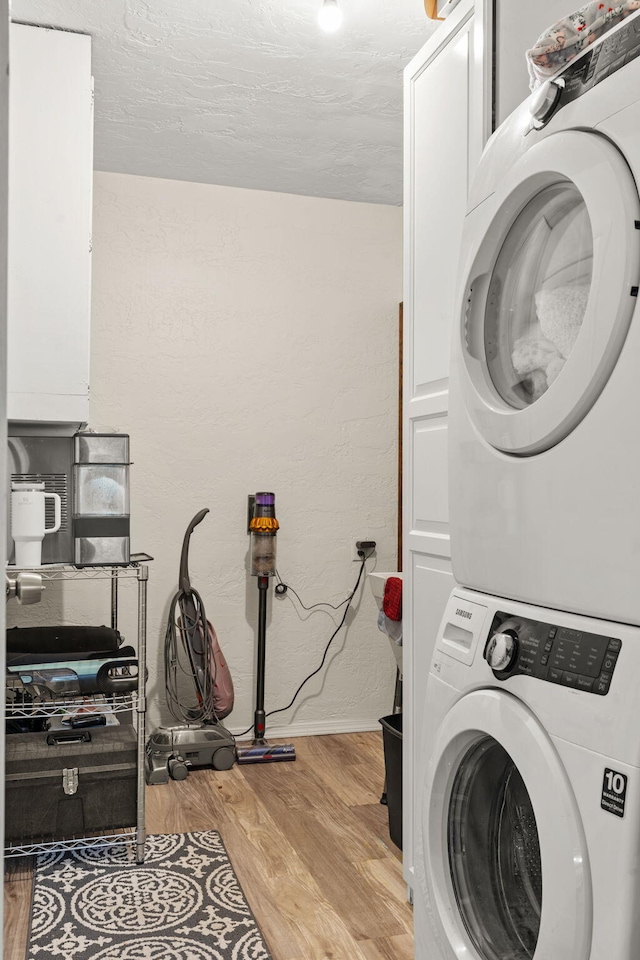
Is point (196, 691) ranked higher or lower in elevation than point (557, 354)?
lower

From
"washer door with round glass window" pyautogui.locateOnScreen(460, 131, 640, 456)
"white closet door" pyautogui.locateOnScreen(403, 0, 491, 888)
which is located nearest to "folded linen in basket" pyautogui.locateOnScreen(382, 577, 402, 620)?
"white closet door" pyautogui.locateOnScreen(403, 0, 491, 888)

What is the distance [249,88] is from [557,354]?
7.23 ft

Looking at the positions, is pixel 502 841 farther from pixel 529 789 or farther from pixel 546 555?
pixel 546 555

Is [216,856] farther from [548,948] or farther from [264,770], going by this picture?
[548,948]

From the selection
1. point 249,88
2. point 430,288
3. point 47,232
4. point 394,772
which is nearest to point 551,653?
point 430,288

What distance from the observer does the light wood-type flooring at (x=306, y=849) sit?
2.05 m

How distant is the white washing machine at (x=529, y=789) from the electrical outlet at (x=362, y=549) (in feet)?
8.08

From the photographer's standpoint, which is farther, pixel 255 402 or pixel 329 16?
pixel 255 402

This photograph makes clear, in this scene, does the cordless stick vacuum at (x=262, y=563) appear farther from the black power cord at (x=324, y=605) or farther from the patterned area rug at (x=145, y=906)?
the patterned area rug at (x=145, y=906)

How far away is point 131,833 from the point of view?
2.60 m

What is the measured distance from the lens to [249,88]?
2.91m

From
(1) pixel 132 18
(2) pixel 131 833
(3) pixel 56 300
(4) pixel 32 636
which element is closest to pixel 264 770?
(2) pixel 131 833

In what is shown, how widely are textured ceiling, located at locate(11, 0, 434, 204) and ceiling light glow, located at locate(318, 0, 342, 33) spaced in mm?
76

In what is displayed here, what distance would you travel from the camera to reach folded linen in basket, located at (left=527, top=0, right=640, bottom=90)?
114cm
